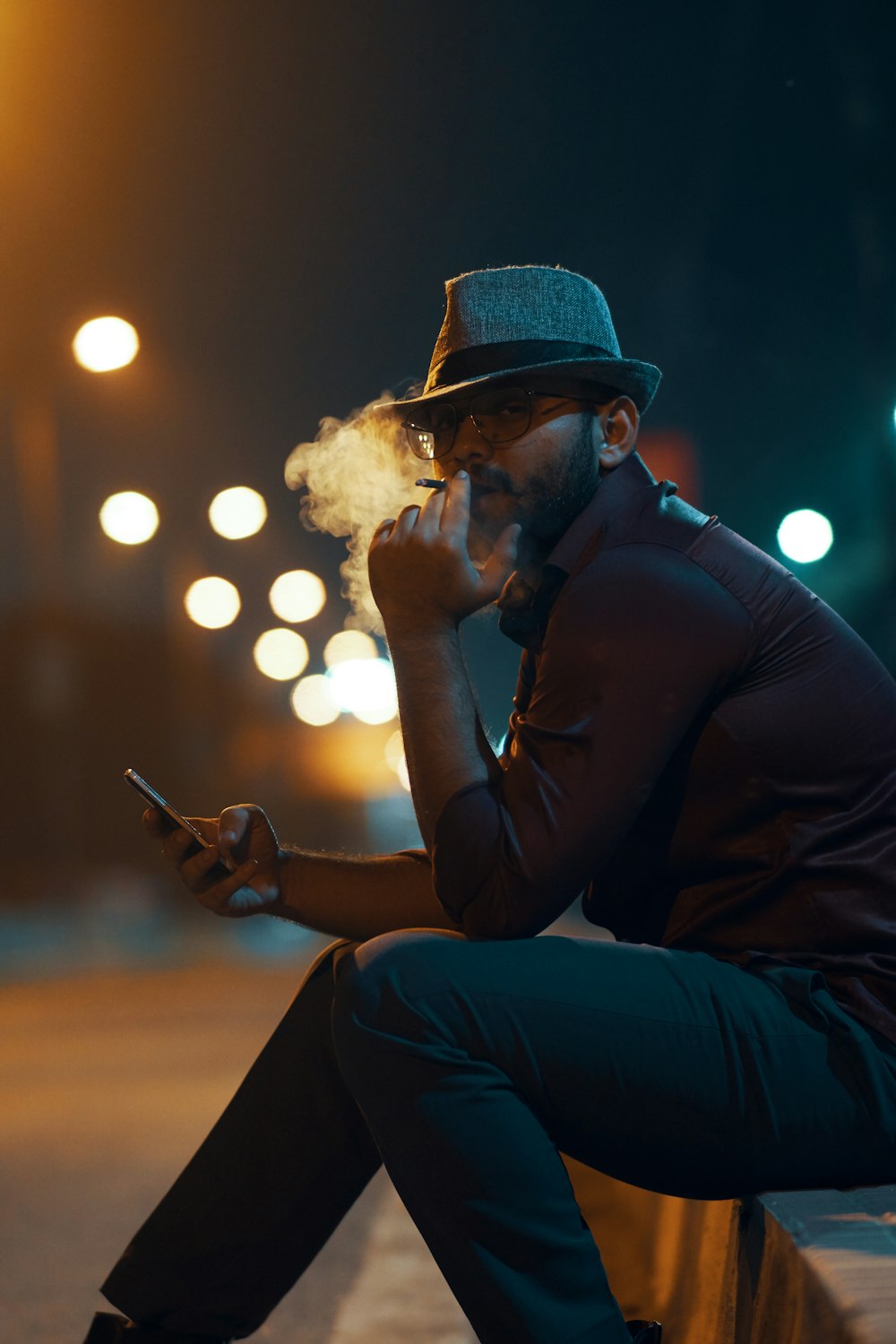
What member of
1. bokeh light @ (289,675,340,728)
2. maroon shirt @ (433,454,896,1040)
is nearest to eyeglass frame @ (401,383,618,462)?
maroon shirt @ (433,454,896,1040)

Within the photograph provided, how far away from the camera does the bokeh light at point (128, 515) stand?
12.1m

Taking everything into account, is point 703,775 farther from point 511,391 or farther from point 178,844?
point 178,844

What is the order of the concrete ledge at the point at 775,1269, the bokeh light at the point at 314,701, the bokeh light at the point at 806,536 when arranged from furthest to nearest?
the bokeh light at the point at 314,701 → the bokeh light at the point at 806,536 → the concrete ledge at the point at 775,1269

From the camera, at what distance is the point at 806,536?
8.32 metres

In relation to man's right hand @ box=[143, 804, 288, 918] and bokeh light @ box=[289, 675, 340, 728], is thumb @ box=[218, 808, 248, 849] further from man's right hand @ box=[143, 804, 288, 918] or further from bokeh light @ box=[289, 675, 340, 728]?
bokeh light @ box=[289, 675, 340, 728]

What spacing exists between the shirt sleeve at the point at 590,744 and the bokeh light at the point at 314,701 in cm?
1463

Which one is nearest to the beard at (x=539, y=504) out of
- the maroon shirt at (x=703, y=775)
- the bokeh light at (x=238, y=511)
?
the maroon shirt at (x=703, y=775)

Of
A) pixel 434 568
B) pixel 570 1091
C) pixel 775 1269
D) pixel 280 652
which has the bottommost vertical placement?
pixel 280 652

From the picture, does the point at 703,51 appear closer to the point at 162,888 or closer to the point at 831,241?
the point at 831,241

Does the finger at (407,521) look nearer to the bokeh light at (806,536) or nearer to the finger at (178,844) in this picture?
the finger at (178,844)

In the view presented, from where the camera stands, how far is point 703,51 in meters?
6.93

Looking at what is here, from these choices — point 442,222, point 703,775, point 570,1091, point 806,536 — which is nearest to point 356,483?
point 703,775

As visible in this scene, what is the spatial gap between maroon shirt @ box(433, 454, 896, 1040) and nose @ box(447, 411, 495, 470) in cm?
40

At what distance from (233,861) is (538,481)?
0.85 meters
